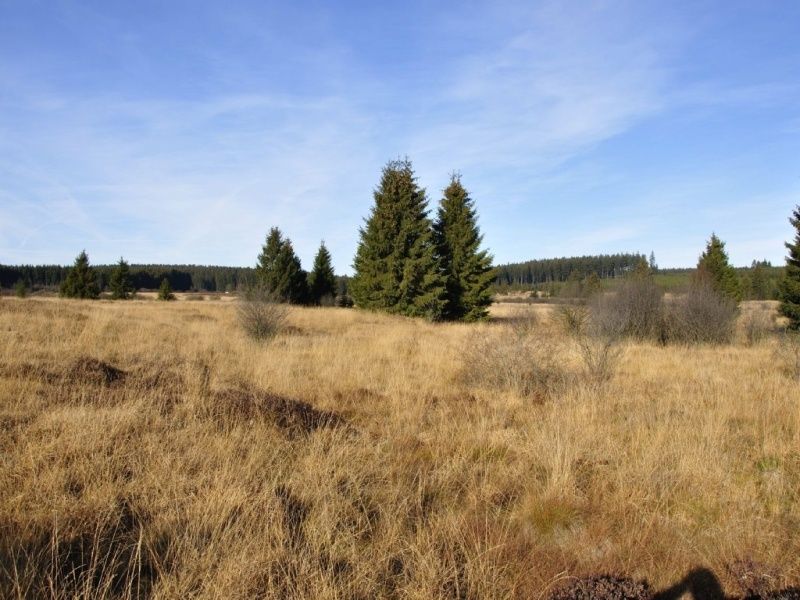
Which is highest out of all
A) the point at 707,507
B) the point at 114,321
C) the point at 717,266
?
the point at 717,266

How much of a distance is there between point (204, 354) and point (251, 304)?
138 inches

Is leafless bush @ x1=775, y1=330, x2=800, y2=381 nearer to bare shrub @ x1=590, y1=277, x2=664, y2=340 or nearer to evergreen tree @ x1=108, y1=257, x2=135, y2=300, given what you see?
bare shrub @ x1=590, y1=277, x2=664, y2=340

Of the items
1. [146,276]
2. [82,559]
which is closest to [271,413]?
[82,559]

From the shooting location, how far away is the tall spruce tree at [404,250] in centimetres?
2284

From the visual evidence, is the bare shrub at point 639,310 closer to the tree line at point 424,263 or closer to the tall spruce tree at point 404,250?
the tree line at point 424,263

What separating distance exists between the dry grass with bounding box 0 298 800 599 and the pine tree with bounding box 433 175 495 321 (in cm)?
1857

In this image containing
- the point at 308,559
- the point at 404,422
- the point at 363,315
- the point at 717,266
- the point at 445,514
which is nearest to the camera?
the point at 308,559

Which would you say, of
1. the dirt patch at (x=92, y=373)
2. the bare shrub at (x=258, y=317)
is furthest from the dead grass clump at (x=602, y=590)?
the bare shrub at (x=258, y=317)

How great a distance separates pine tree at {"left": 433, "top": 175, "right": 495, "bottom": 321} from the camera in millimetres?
25000

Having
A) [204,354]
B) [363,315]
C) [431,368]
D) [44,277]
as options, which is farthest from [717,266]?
[44,277]

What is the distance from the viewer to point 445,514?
10.4 feet

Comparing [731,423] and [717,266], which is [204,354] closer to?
[731,423]

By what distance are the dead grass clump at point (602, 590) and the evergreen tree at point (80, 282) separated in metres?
41.6

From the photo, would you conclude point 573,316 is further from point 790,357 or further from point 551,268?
point 551,268
